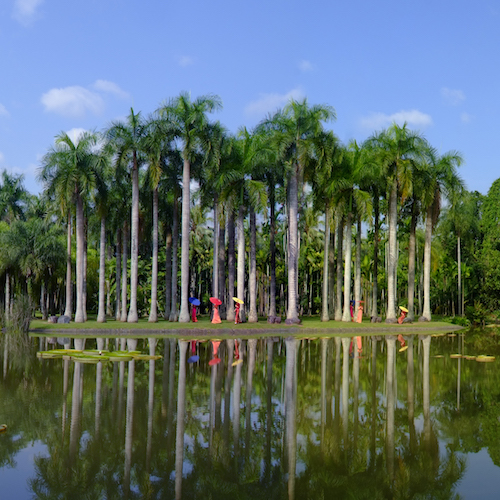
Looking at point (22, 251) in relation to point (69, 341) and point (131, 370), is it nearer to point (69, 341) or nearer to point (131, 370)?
point (69, 341)

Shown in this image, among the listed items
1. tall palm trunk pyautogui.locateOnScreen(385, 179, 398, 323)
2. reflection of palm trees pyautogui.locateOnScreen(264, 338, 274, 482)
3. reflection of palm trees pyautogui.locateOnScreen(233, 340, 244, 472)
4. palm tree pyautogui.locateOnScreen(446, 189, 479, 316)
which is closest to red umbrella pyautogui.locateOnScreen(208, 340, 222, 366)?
reflection of palm trees pyautogui.locateOnScreen(233, 340, 244, 472)

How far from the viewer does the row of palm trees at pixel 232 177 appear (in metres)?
34.2

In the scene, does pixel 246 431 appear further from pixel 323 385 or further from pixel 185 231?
pixel 185 231

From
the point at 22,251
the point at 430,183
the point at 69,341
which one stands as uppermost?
the point at 430,183

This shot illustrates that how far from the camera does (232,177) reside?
114 ft

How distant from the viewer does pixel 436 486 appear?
711 centimetres

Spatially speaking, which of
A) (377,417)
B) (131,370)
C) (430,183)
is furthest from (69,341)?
(430,183)

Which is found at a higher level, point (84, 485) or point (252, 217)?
point (252, 217)

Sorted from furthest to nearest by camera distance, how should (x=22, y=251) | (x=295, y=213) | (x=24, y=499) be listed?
(x=22, y=251)
(x=295, y=213)
(x=24, y=499)

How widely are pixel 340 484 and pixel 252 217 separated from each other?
3041 centimetres

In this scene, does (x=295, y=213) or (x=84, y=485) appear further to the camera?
(x=295, y=213)

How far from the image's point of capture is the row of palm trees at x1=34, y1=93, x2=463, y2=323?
34.2 meters

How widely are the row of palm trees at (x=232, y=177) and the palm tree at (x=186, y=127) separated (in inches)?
2.5

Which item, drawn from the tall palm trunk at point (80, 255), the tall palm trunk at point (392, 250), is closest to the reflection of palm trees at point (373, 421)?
the tall palm trunk at point (392, 250)
